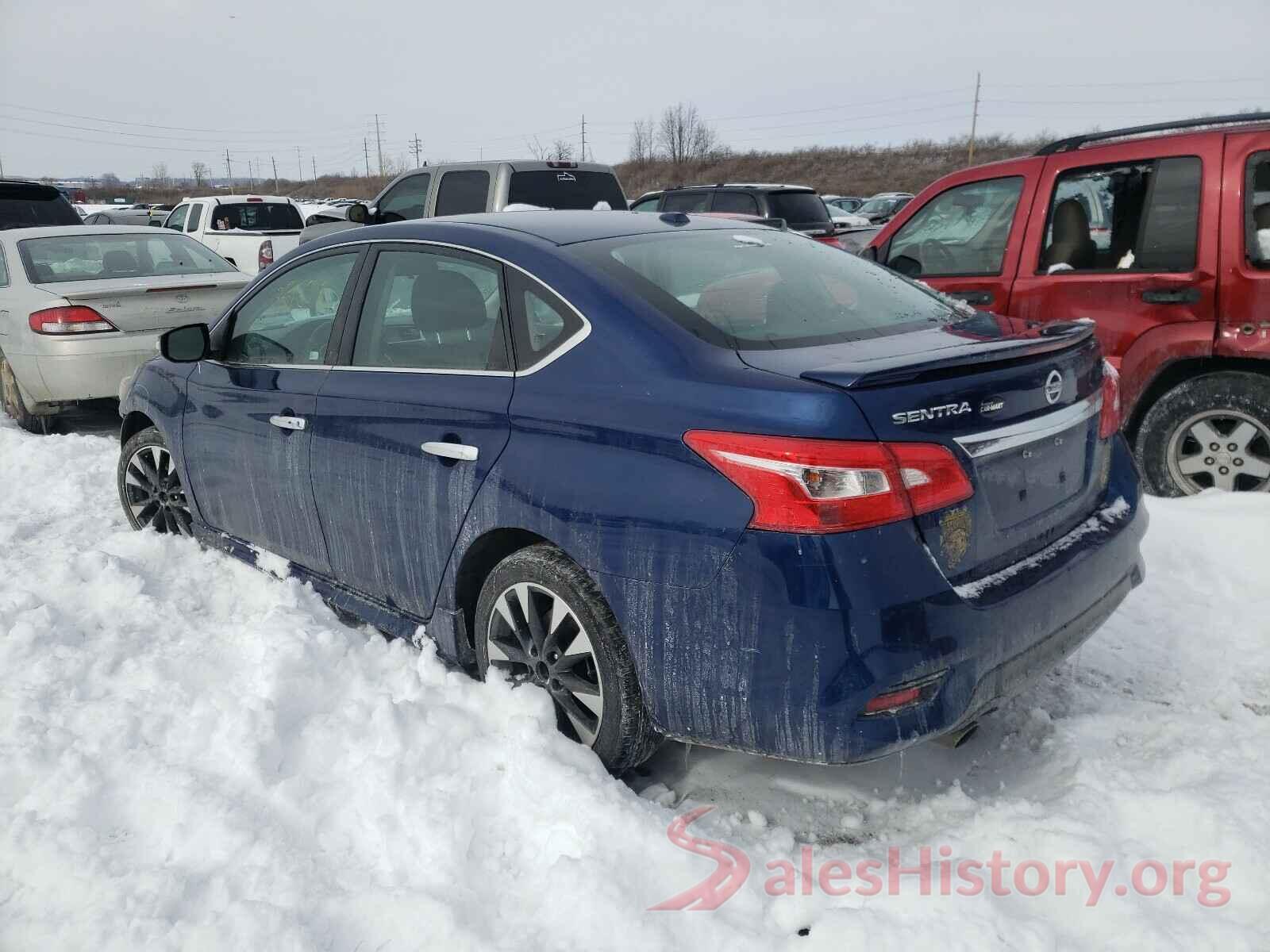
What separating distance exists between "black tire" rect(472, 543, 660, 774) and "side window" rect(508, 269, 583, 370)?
571 millimetres

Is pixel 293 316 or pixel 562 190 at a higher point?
pixel 562 190

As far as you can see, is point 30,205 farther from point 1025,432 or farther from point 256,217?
point 1025,432

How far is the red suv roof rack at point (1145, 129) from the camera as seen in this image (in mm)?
4918

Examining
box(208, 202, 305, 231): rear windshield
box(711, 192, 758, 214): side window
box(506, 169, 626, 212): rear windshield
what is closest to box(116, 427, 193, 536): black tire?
box(506, 169, 626, 212): rear windshield

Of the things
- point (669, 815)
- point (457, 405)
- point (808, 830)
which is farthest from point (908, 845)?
point (457, 405)

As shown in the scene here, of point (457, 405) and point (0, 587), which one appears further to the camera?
point (0, 587)

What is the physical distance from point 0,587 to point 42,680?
1117 mm

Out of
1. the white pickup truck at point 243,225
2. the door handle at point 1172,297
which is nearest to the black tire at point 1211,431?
the door handle at point 1172,297

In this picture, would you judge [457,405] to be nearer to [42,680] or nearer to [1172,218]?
[42,680]

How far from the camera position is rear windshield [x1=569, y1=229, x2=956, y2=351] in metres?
2.83

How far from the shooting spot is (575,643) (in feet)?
9.37

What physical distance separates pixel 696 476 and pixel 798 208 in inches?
427

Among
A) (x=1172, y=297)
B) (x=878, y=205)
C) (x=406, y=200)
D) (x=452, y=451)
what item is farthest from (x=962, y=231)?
(x=878, y=205)

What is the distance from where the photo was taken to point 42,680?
3404 millimetres
